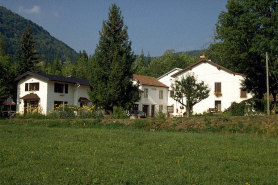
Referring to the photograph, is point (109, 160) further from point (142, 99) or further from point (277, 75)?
point (142, 99)

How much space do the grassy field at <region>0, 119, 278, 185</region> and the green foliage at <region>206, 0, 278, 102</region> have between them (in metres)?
24.2

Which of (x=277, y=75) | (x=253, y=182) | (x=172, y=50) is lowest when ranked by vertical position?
(x=253, y=182)

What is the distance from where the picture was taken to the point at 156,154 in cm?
1159

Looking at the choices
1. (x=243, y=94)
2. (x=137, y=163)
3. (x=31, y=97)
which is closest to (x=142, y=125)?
(x=137, y=163)

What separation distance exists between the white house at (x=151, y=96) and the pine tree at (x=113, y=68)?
64.1 ft

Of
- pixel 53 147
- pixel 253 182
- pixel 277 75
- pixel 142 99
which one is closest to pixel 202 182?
pixel 253 182

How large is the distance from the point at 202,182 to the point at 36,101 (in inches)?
1651

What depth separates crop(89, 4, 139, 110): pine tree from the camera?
32.8 meters

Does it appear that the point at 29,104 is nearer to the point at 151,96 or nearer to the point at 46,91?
the point at 46,91

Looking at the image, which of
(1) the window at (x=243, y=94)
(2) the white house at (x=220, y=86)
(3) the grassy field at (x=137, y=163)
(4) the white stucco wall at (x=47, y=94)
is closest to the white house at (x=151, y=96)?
(2) the white house at (x=220, y=86)

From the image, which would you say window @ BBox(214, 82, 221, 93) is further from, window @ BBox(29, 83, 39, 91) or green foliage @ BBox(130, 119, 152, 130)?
window @ BBox(29, 83, 39, 91)

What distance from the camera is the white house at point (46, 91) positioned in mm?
44812

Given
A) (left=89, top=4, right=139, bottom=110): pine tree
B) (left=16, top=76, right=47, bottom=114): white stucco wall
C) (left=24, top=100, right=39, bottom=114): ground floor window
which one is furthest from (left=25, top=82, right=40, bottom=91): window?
(left=89, top=4, right=139, bottom=110): pine tree

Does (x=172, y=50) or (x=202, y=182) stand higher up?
(x=172, y=50)
